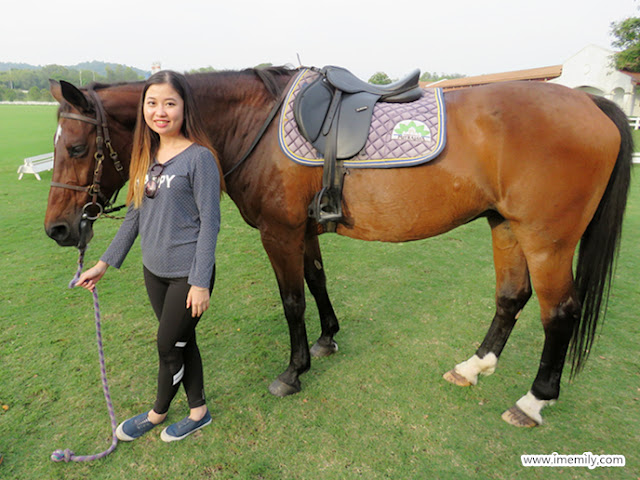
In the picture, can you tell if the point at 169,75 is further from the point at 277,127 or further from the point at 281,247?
the point at 281,247

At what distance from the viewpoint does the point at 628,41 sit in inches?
1002

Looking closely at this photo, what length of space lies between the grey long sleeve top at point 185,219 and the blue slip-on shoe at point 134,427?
36.4 inches

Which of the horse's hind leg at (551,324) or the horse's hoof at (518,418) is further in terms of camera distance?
the horse's hoof at (518,418)

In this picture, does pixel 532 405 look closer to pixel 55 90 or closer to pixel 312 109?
pixel 312 109

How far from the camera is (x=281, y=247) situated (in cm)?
244

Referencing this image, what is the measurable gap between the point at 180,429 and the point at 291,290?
3.36 feet

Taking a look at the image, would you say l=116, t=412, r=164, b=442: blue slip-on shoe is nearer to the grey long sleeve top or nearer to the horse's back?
the grey long sleeve top

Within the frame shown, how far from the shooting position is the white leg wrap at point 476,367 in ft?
8.77

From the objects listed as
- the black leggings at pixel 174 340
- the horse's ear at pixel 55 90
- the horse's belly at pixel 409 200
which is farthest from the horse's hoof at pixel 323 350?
the horse's ear at pixel 55 90

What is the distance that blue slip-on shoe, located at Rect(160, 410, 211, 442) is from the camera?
2.15 m

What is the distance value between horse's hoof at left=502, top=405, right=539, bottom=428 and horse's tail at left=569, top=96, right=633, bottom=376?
491mm

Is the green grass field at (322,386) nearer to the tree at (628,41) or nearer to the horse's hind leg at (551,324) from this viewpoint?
the horse's hind leg at (551,324)

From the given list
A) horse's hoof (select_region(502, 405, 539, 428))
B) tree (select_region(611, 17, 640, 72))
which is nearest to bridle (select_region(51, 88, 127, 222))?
horse's hoof (select_region(502, 405, 539, 428))

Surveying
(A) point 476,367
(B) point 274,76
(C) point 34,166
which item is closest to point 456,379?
(A) point 476,367
